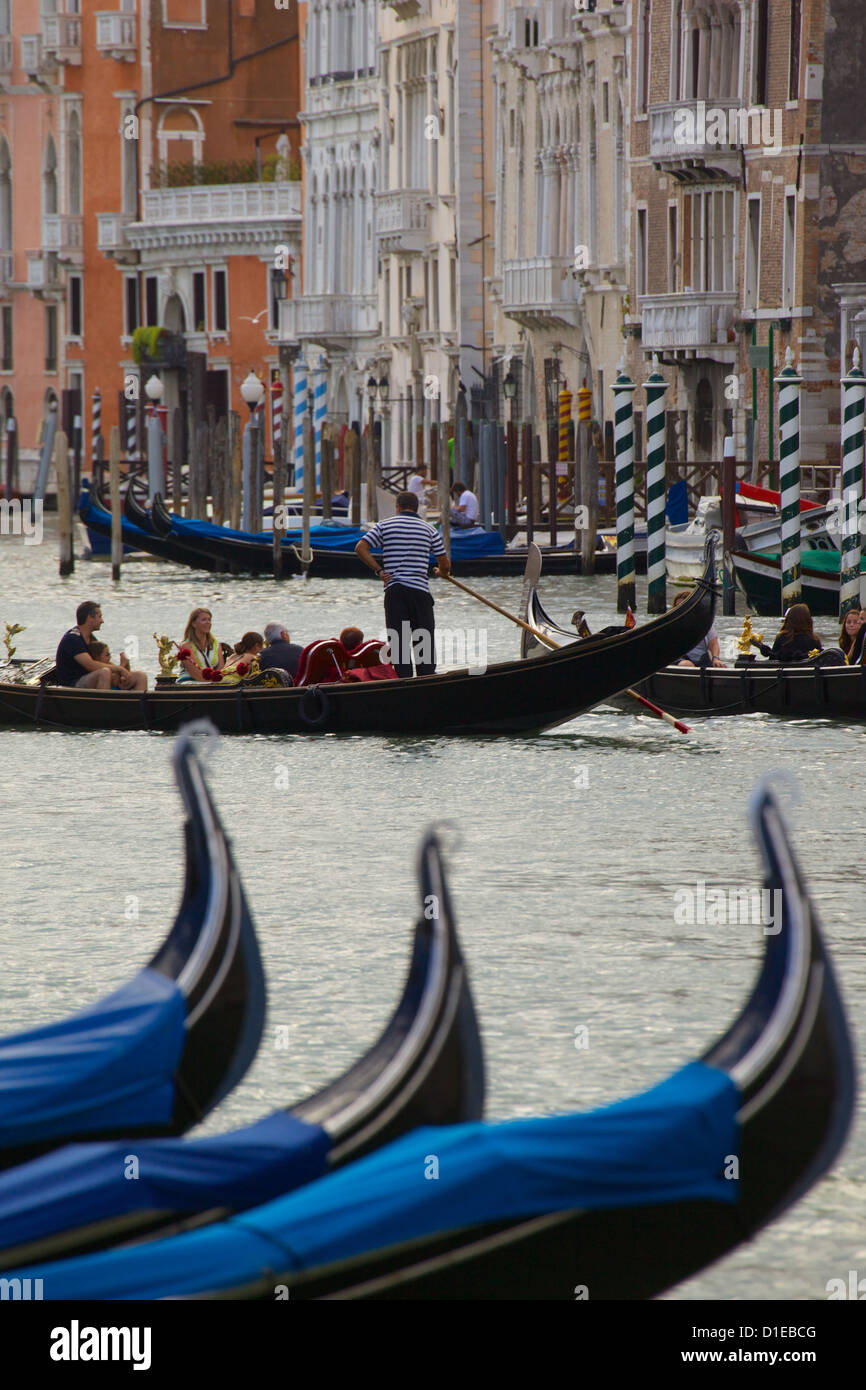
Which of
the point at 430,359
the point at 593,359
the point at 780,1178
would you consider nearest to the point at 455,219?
the point at 430,359

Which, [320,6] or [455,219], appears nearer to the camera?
[455,219]

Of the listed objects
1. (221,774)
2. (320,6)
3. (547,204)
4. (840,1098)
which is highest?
(320,6)

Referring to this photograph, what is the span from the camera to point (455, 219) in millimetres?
36219

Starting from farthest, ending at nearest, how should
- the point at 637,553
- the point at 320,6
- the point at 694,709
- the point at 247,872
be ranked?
the point at 320,6 → the point at 637,553 → the point at 694,709 → the point at 247,872

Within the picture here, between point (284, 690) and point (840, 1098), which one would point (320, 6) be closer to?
point (284, 690)

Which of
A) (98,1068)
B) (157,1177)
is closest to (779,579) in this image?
(98,1068)

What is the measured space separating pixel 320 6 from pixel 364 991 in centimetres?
3657

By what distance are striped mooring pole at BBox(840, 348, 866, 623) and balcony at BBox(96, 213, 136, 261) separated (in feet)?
99.5

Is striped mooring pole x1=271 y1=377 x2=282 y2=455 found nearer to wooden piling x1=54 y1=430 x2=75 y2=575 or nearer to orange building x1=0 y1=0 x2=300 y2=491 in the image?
orange building x1=0 y1=0 x2=300 y2=491

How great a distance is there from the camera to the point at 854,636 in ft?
44.9

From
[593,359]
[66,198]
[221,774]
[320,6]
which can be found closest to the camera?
[221,774]

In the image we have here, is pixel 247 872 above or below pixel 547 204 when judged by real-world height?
below

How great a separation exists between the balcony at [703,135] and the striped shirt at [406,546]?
48.9ft
